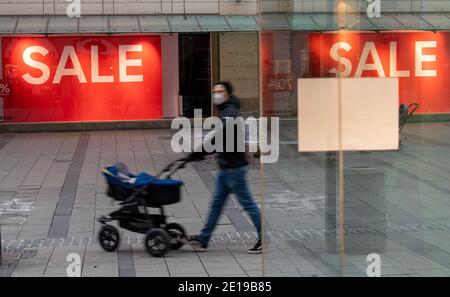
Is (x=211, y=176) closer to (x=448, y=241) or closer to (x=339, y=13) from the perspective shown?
(x=448, y=241)

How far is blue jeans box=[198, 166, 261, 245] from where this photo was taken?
7.87 m

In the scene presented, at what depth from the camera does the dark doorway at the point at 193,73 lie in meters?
22.3

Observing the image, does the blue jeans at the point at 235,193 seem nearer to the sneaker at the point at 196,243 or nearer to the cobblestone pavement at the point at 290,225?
the sneaker at the point at 196,243

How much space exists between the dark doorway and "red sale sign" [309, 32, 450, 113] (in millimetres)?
15677

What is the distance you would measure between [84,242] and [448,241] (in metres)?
4.07

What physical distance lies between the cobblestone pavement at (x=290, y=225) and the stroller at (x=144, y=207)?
0.52 feet

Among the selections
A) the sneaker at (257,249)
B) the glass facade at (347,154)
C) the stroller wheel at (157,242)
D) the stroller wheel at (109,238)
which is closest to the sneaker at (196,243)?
the stroller wheel at (157,242)

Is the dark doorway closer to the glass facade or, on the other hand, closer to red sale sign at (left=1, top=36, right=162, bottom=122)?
red sale sign at (left=1, top=36, right=162, bottom=122)

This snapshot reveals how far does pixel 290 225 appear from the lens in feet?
19.8

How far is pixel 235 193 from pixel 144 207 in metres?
0.99

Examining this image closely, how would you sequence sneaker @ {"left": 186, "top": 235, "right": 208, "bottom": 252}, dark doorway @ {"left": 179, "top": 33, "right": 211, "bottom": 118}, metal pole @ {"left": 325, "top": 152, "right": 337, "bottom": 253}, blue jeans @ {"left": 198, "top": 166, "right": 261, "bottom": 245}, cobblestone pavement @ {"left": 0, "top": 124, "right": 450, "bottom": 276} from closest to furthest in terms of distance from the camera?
metal pole @ {"left": 325, "top": 152, "right": 337, "bottom": 253}, cobblestone pavement @ {"left": 0, "top": 124, "right": 450, "bottom": 276}, blue jeans @ {"left": 198, "top": 166, "right": 261, "bottom": 245}, sneaker @ {"left": 186, "top": 235, "right": 208, "bottom": 252}, dark doorway @ {"left": 179, "top": 33, "right": 211, "bottom": 118}

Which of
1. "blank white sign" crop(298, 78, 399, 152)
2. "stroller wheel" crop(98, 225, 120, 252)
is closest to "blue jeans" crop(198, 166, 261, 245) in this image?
"stroller wheel" crop(98, 225, 120, 252)

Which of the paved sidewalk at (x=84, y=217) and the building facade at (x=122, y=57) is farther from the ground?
the building facade at (x=122, y=57)

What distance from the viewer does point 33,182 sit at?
42.2ft
